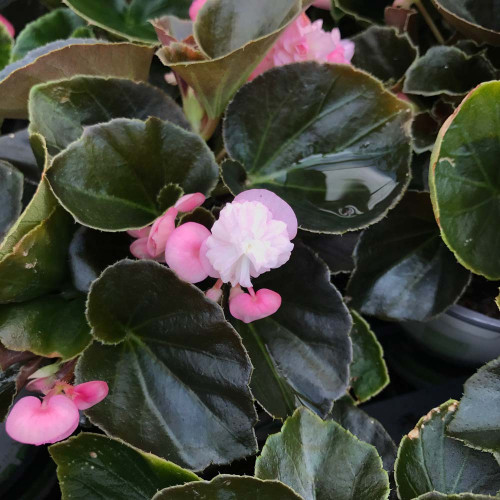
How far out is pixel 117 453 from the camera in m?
0.49

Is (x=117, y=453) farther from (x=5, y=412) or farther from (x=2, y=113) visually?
(x=2, y=113)

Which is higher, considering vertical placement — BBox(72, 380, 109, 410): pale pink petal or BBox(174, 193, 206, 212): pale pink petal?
BBox(174, 193, 206, 212): pale pink petal

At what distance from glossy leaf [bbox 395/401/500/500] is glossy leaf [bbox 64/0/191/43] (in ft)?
1.65

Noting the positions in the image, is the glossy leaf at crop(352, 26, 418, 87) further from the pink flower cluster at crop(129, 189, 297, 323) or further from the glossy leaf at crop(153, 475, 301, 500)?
the glossy leaf at crop(153, 475, 301, 500)

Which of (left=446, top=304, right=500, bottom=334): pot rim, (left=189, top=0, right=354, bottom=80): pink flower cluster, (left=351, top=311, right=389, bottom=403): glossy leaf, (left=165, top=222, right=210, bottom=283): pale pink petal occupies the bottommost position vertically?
(left=351, top=311, right=389, bottom=403): glossy leaf

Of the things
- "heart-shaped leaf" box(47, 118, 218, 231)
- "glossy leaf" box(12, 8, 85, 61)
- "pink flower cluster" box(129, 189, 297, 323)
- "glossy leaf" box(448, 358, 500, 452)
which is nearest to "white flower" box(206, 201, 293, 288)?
"pink flower cluster" box(129, 189, 297, 323)

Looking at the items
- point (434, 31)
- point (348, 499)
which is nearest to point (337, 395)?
point (348, 499)

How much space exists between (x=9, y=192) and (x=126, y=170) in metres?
0.11

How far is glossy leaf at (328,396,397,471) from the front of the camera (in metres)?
0.57

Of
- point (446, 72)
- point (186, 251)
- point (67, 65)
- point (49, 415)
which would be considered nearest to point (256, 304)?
point (186, 251)

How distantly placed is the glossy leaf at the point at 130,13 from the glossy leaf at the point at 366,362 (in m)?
0.41

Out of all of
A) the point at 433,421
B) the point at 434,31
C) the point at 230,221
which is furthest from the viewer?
the point at 434,31

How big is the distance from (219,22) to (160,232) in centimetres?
22

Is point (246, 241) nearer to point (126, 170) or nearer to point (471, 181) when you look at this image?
point (126, 170)
